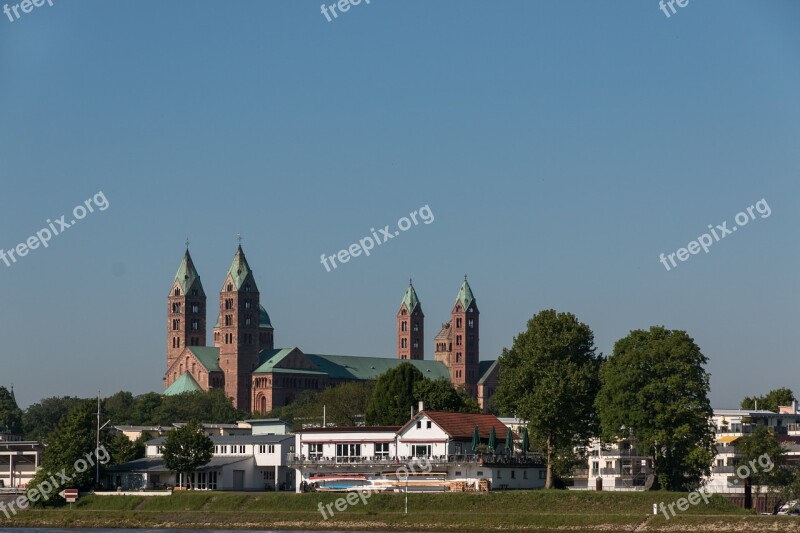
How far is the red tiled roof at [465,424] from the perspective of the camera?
103250 millimetres

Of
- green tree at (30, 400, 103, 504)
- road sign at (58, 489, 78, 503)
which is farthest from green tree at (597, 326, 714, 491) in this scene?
green tree at (30, 400, 103, 504)

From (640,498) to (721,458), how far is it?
30.6 m

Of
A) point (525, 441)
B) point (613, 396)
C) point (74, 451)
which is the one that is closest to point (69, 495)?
point (74, 451)

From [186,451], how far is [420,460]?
18977 millimetres

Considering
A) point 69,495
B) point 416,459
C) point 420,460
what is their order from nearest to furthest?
point 420,460, point 416,459, point 69,495

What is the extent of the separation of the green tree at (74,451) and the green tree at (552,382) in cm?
2952

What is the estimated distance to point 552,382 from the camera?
Result: 104125 millimetres

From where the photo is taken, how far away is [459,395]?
12950cm

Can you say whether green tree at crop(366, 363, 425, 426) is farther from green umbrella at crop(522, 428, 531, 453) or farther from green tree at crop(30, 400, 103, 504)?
green tree at crop(30, 400, 103, 504)

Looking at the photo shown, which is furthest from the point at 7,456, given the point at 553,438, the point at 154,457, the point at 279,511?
the point at 553,438

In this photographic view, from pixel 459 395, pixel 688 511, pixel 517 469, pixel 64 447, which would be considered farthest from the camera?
pixel 459 395

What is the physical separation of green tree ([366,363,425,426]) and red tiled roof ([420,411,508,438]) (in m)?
14.1

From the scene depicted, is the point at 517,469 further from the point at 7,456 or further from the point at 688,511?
the point at 7,456

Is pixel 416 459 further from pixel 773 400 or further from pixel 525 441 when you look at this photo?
pixel 773 400
